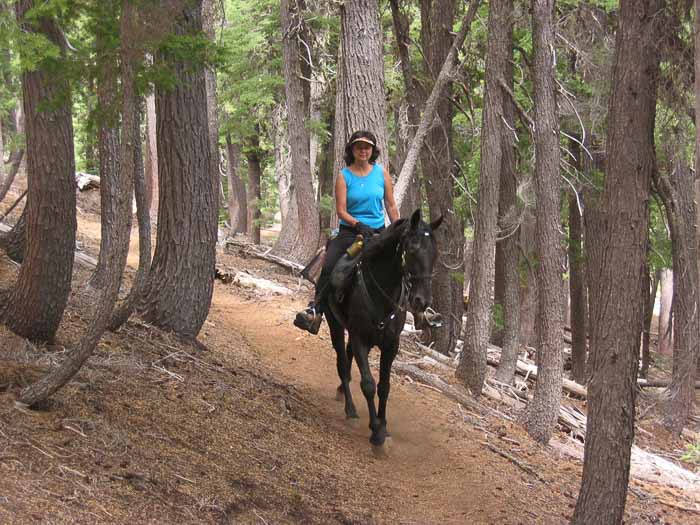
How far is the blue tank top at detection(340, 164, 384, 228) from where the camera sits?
8.89 meters

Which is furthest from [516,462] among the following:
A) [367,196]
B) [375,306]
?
[367,196]

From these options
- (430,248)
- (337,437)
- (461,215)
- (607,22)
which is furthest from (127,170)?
(461,215)

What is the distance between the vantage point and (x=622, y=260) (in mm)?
5949

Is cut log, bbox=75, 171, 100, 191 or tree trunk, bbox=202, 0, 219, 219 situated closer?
tree trunk, bbox=202, 0, 219, 219

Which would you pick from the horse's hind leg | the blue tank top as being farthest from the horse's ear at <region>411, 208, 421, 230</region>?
the horse's hind leg

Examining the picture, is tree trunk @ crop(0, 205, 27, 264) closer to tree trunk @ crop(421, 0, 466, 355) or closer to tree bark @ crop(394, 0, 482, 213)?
tree bark @ crop(394, 0, 482, 213)

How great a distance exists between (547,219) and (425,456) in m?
4.48

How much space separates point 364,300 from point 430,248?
1.24m

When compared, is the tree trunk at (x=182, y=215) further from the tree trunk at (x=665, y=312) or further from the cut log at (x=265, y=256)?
the tree trunk at (x=665, y=312)

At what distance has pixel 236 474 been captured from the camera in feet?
20.7

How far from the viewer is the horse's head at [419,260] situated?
7.49 metres

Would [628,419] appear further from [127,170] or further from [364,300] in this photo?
[127,170]

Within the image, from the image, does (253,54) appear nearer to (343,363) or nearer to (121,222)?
(343,363)

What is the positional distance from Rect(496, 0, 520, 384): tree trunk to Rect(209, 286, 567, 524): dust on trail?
3.75 meters
